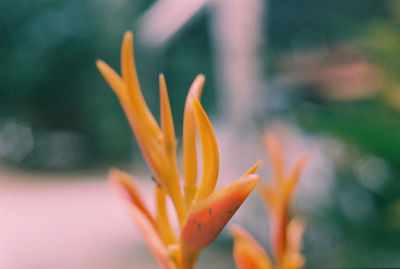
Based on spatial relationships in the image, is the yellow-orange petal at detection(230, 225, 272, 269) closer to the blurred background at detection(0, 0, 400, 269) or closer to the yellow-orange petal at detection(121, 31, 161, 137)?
the yellow-orange petal at detection(121, 31, 161, 137)

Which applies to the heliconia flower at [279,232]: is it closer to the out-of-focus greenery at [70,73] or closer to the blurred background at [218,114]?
the blurred background at [218,114]

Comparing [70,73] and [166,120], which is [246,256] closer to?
[166,120]

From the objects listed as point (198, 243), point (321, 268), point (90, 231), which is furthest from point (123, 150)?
point (198, 243)

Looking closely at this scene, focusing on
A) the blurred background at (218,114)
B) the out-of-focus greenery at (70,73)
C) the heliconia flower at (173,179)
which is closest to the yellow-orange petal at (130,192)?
the heliconia flower at (173,179)

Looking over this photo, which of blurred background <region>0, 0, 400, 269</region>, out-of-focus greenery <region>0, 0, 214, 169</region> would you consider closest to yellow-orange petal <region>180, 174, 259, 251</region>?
blurred background <region>0, 0, 400, 269</region>

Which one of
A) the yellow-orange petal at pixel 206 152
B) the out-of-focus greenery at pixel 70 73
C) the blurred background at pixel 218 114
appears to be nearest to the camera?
the yellow-orange petal at pixel 206 152

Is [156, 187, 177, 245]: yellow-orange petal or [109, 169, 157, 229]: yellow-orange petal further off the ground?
[109, 169, 157, 229]: yellow-orange petal

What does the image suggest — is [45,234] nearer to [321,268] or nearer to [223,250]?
[223,250]

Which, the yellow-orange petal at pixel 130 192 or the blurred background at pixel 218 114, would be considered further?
the blurred background at pixel 218 114
